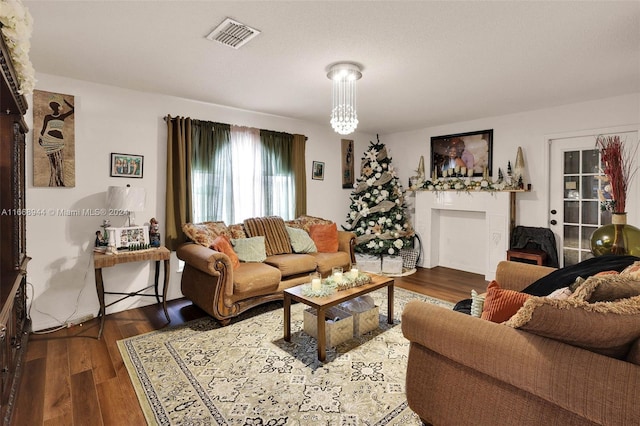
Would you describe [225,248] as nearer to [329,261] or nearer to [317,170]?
[329,261]

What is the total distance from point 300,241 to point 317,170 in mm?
1550

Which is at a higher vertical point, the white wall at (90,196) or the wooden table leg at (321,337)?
the white wall at (90,196)

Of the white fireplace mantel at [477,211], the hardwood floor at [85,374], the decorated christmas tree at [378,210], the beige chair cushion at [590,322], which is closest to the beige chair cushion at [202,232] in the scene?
the hardwood floor at [85,374]

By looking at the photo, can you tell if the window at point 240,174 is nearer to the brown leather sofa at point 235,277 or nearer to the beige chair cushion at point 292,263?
the brown leather sofa at point 235,277

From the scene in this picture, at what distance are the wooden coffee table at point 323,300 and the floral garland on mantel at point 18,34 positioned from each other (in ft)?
7.14

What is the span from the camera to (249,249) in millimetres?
3814

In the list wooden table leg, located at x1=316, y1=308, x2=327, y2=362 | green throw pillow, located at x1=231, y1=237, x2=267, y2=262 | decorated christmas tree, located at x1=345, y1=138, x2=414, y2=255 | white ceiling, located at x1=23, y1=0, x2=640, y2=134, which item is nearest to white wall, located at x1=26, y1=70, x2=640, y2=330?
white ceiling, located at x1=23, y1=0, x2=640, y2=134

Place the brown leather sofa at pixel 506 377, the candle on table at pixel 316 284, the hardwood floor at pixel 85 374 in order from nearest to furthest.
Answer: the brown leather sofa at pixel 506 377
the hardwood floor at pixel 85 374
the candle on table at pixel 316 284

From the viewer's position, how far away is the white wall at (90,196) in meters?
3.14

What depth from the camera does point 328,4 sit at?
1962mm

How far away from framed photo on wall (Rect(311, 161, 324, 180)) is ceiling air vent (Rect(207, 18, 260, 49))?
3.00 m

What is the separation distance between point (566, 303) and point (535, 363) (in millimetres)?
270

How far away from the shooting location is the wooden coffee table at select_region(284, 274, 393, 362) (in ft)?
8.25

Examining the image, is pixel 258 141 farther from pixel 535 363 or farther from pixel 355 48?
pixel 535 363
